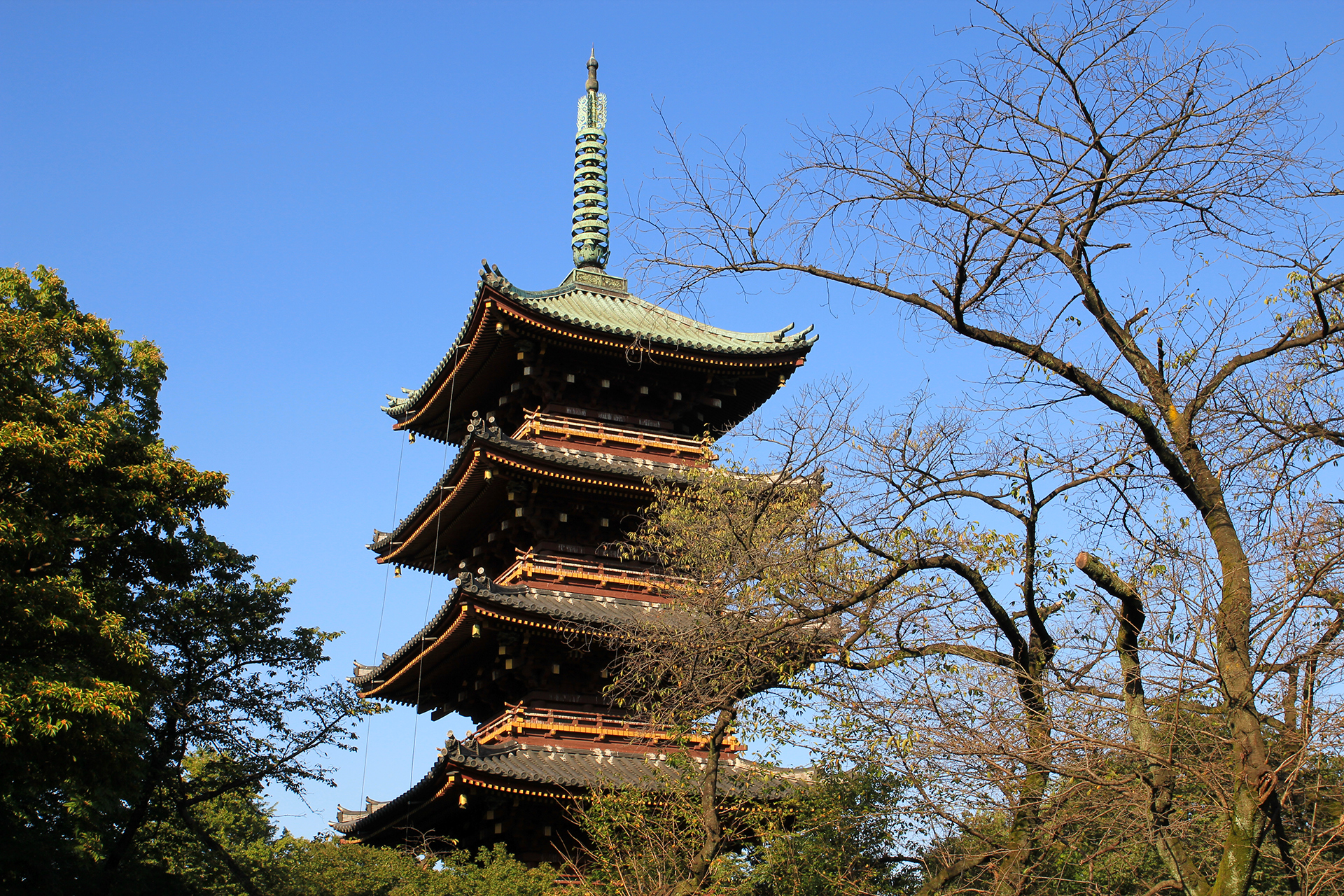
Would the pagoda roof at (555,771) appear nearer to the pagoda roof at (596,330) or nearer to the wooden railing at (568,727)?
the wooden railing at (568,727)

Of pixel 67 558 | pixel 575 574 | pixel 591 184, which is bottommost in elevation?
pixel 67 558

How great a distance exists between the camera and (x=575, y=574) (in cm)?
2042

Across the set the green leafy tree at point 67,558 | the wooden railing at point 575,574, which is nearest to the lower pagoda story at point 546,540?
the wooden railing at point 575,574

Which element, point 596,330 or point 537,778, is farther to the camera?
point 596,330

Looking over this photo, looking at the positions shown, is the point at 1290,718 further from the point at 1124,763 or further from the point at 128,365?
the point at 128,365

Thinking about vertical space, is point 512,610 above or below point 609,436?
below

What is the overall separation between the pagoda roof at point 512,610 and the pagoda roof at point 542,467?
6.20 ft

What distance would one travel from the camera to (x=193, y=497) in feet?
58.4

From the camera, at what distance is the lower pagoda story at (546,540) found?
18.7 metres

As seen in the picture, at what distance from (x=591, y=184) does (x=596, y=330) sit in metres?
6.78

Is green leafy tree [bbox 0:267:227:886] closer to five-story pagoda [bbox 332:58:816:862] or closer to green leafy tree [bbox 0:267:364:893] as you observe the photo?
green leafy tree [bbox 0:267:364:893]

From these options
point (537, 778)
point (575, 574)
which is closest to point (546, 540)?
point (575, 574)

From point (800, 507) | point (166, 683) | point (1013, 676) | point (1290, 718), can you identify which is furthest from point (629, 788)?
point (1290, 718)

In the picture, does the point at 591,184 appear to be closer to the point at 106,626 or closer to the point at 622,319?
the point at 622,319
